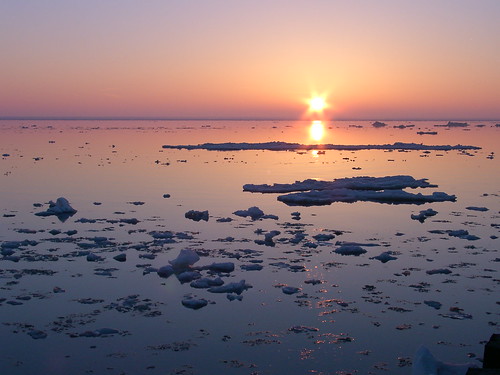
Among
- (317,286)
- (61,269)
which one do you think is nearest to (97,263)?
(61,269)

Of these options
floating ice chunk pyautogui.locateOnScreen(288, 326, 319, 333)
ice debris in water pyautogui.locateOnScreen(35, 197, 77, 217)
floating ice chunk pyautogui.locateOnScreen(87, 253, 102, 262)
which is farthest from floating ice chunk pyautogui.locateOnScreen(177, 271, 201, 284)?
ice debris in water pyautogui.locateOnScreen(35, 197, 77, 217)

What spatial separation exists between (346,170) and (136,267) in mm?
19412

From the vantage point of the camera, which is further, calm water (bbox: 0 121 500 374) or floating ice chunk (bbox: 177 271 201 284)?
floating ice chunk (bbox: 177 271 201 284)

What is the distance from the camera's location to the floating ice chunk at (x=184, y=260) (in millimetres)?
9578

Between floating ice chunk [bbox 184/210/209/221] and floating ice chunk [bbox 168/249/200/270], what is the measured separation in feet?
14.8

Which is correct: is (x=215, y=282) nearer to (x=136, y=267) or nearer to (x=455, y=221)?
(x=136, y=267)

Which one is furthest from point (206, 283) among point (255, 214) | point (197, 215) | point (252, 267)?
point (255, 214)

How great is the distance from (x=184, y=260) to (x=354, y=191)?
10475 millimetres

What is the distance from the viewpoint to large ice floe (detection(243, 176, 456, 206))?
17.8 metres

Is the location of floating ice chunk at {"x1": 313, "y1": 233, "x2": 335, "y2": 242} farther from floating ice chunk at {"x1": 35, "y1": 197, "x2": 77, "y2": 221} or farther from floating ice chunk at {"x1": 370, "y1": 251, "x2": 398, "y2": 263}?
floating ice chunk at {"x1": 35, "y1": 197, "x2": 77, "y2": 221}

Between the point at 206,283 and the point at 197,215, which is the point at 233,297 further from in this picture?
the point at 197,215

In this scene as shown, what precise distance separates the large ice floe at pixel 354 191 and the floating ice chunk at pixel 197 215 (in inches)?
154

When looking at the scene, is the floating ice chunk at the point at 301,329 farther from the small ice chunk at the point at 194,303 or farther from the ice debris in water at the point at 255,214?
the ice debris in water at the point at 255,214

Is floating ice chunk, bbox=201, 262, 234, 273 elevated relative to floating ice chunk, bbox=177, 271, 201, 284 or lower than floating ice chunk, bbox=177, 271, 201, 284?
elevated
